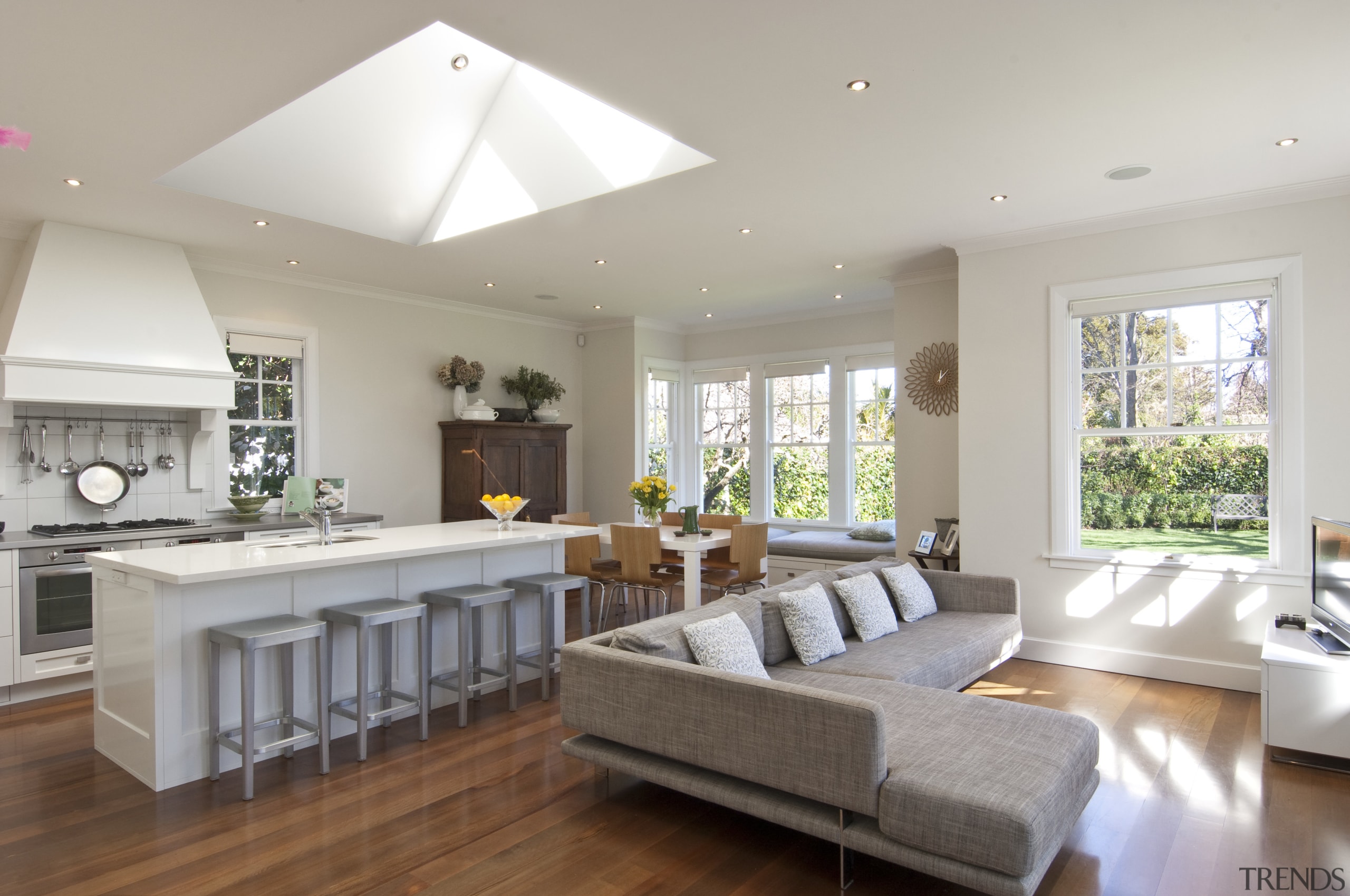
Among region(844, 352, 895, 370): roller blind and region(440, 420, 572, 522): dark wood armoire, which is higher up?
region(844, 352, 895, 370): roller blind

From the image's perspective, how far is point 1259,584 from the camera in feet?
14.3

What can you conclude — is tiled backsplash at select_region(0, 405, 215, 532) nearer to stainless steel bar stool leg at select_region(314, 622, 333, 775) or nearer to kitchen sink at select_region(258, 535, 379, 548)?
kitchen sink at select_region(258, 535, 379, 548)

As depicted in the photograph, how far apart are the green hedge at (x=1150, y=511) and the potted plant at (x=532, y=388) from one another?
467cm

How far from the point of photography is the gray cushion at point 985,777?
214cm

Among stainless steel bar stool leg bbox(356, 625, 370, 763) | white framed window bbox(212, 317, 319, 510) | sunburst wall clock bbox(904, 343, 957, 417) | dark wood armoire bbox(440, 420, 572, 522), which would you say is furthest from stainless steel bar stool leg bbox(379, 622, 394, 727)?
sunburst wall clock bbox(904, 343, 957, 417)

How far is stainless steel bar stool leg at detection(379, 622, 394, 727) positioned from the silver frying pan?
2.43 metres

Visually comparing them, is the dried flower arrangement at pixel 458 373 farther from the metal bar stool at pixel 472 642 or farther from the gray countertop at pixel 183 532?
the metal bar stool at pixel 472 642

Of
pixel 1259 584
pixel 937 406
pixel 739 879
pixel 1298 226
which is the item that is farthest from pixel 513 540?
pixel 1298 226

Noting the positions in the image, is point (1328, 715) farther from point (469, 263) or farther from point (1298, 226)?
point (469, 263)

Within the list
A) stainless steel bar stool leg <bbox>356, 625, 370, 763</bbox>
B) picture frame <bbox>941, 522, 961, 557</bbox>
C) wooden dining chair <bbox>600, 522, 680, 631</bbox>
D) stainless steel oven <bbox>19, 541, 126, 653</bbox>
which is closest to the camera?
stainless steel bar stool leg <bbox>356, 625, 370, 763</bbox>

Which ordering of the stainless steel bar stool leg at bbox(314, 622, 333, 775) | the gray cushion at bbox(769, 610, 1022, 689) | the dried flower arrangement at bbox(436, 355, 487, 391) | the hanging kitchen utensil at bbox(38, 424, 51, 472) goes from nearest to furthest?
1. the stainless steel bar stool leg at bbox(314, 622, 333, 775)
2. the gray cushion at bbox(769, 610, 1022, 689)
3. the hanging kitchen utensil at bbox(38, 424, 51, 472)
4. the dried flower arrangement at bbox(436, 355, 487, 391)

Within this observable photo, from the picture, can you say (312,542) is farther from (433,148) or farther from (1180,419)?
(1180,419)

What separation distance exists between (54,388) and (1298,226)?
6840 millimetres

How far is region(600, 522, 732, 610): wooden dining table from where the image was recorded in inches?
205
